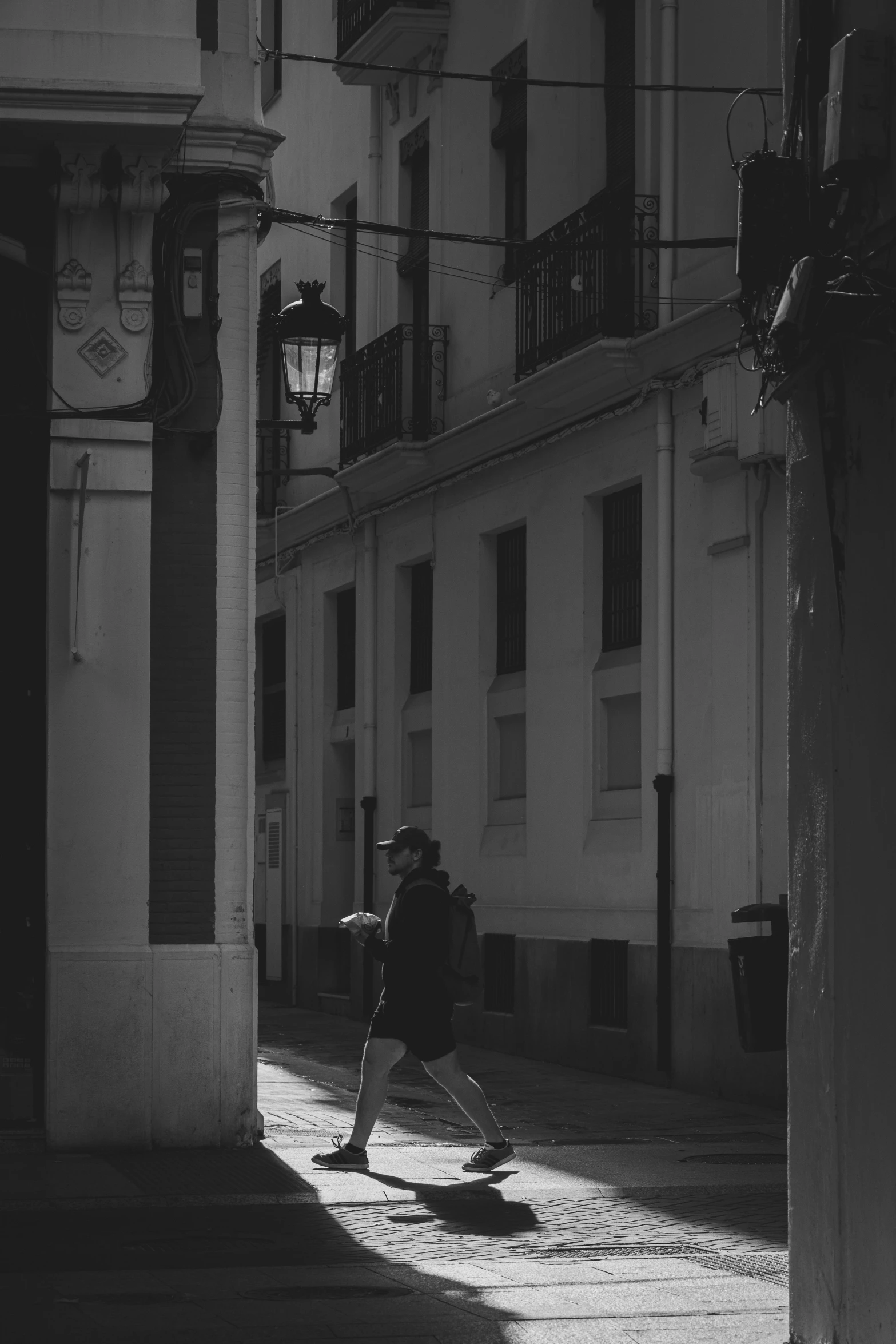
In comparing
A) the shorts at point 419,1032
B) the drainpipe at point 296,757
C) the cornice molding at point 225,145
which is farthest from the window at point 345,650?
the shorts at point 419,1032

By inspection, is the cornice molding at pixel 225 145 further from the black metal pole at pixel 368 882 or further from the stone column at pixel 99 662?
the black metal pole at pixel 368 882

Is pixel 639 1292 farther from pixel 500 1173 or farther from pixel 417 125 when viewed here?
pixel 417 125

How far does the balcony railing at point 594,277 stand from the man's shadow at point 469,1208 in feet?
25.5

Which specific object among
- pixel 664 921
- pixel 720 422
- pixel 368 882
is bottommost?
pixel 664 921

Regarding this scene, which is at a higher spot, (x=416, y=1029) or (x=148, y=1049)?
(x=416, y=1029)

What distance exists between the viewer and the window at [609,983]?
56.6ft

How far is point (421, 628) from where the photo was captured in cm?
2231

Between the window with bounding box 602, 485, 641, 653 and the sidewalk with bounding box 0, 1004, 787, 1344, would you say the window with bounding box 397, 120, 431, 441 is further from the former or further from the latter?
the sidewalk with bounding box 0, 1004, 787, 1344

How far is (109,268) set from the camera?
12359 mm

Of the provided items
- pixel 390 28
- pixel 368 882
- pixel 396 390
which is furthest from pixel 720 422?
Answer: pixel 368 882

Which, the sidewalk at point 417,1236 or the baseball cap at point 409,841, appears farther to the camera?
the baseball cap at point 409,841

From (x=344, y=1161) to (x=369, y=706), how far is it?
38.2 feet

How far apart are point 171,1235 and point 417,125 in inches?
597

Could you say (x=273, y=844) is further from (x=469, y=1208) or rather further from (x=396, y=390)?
(x=469, y=1208)
